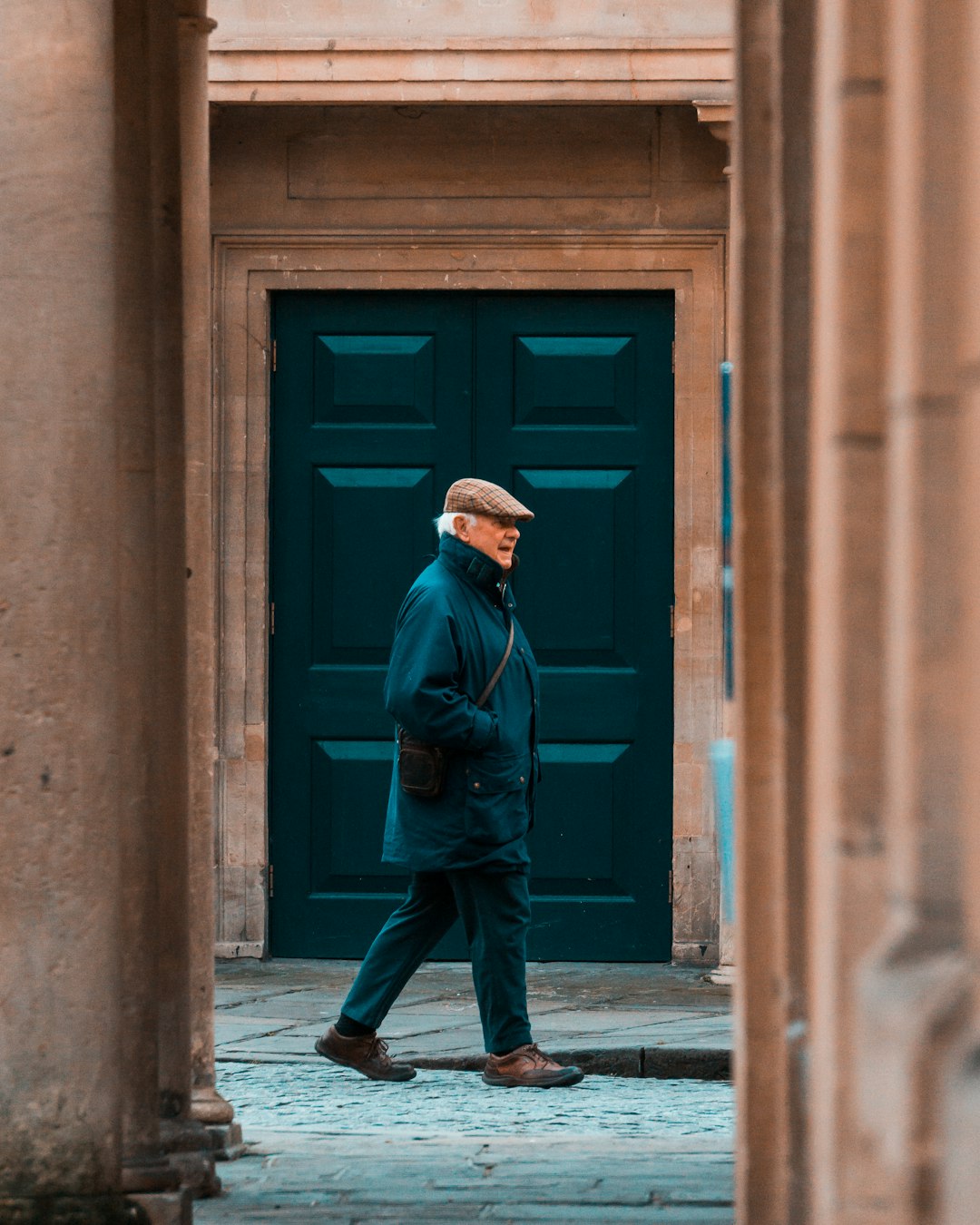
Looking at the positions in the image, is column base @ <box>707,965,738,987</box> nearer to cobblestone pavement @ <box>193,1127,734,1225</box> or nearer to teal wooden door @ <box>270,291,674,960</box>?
teal wooden door @ <box>270,291,674,960</box>

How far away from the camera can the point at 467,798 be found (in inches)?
276

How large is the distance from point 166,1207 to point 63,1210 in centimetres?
27

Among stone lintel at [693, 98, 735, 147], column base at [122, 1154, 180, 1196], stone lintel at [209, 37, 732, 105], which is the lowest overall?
column base at [122, 1154, 180, 1196]

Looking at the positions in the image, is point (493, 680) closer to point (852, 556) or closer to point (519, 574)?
point (519, 574)

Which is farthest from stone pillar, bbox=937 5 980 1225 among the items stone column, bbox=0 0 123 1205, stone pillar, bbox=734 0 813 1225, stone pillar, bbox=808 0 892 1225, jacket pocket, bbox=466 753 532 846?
jacket pocket, bbox=466 753 532 846

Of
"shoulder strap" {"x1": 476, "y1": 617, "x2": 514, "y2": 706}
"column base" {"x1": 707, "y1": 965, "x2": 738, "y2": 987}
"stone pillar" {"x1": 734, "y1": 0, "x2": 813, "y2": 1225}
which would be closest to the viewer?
"stone pillar" {"x1": 734, "y1": 0, "x2": 813, "y2": 1225}

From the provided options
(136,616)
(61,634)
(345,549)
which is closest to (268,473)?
(345,549)

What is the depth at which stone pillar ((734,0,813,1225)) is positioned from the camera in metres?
3.55

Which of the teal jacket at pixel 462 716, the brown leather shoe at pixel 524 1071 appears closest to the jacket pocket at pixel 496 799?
the teal jacket at pixel 462 716

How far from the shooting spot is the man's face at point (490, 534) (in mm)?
7168

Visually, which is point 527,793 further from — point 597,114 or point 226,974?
point 597,114

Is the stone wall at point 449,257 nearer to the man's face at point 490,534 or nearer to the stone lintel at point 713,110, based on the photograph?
the stone lintel at point 713,110

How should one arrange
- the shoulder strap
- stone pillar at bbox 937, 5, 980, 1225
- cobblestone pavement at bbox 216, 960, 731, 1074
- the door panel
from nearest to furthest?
stone pillar at bbox 937, 5, 980, 1225, the shoulder strap, cobblestone pavement at bbox 216, 960, 731, 1074, the door panel

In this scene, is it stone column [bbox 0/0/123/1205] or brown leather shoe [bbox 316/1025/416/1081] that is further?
brown leather shoe [bbox 316/1025/416/1081]
